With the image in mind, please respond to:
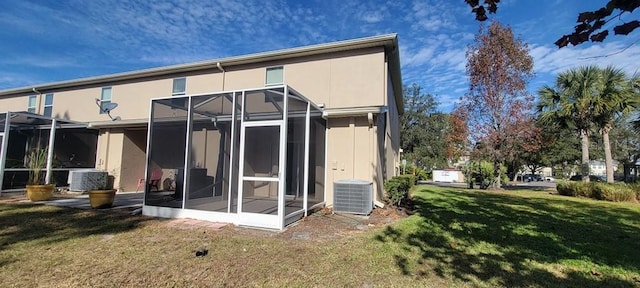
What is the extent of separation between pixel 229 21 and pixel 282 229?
8.76m

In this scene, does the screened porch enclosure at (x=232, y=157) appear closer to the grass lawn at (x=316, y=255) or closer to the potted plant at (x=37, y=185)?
the grass lawn at (x=316, y=255)

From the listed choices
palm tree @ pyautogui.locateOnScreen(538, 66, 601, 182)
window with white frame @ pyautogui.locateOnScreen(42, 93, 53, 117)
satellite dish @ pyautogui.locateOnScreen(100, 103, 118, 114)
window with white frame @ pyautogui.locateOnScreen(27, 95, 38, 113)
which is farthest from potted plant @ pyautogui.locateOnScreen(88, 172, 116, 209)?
palm tree @ pyautogui.locateOnScreen(538, 66, 601, 182)

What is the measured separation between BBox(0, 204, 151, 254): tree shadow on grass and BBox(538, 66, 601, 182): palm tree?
21.0 m

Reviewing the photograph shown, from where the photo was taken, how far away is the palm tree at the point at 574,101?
54.7ft

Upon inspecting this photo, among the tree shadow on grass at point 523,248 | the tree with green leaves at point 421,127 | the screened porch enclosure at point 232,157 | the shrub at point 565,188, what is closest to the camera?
the tree shadow on grass at point 523,248

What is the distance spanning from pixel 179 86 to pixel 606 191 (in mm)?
18889

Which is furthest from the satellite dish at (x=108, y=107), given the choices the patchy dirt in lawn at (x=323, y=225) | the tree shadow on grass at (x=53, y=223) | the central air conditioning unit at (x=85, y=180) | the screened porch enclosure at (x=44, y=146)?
the patchy dirt in lawn at (x=323, y=225)

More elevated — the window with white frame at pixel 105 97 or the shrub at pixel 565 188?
the window with white frame at pixel 105 97

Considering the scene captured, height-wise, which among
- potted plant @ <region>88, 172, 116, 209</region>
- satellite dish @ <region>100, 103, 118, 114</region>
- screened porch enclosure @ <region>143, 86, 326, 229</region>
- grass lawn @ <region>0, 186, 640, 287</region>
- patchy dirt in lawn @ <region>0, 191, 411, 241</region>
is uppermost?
satellite dish @ <region>100, 103, 118, 114</region>

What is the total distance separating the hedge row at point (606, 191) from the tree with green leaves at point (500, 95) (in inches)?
174

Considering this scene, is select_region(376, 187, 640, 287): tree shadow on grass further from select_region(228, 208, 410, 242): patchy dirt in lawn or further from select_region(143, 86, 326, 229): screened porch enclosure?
select_region(143, 86, 326, 229): screened porch enclosure

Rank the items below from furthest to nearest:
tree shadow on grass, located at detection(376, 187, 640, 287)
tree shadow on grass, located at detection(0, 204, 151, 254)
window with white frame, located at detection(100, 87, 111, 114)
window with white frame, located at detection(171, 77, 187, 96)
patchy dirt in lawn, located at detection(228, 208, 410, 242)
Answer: window with white frame, located at detection(100, 87, 111, 114), window with white frame, located at detection(171, 77, 187, 96), patchy dirt in lawn, located at detection(228, 208, 410, 242), tree shadow on grass, located at detection(0, 204, 151, 254), tree shadow on grass, located at detection(376, 187, 640, 287)

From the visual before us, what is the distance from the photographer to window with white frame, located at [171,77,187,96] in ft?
41.3

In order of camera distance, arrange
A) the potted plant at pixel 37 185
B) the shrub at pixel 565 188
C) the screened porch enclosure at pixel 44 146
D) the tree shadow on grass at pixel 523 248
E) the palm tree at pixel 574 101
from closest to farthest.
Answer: the tree shadow on grass at pixel 523 248 → the potted plant at pixel 37 185 → the screened porch enclosure at pixel 44 146 → the shrub at pixel 565 188 → the palm tree at pixel 574 101
